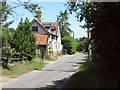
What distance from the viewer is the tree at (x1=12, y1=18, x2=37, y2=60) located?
628 inches

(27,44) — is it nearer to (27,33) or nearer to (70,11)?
(27,33)

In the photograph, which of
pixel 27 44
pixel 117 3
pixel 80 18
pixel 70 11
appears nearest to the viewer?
pixel 117 3

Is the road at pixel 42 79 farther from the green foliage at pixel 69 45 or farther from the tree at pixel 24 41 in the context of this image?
the green foliage at pixel 69 45

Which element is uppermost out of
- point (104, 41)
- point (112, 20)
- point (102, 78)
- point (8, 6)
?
point (8, 6)

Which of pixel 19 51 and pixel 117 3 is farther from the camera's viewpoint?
pixel 19 51

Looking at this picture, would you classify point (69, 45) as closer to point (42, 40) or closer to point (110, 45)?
point (42, 40)

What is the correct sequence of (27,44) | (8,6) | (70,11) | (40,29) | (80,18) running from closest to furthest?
1. (80,18)
2. (70,11)
3. (8,6)
4. (27,44)
5. (40,29)

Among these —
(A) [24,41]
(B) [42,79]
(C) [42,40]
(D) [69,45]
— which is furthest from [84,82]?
(D) [69,45]

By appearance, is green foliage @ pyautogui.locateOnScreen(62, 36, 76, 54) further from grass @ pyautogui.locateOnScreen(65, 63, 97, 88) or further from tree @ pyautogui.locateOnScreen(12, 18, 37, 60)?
grass @ pyautogui.locateOnScreen(65, 63, 97, 88)

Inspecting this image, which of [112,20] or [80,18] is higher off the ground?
[80,18]

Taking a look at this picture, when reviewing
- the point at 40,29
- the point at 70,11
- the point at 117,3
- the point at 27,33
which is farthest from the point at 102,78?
the point at 40,29

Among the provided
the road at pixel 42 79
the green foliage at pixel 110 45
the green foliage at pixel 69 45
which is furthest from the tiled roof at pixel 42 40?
the green foliage at pixel 110 45

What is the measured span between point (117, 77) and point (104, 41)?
102 cm

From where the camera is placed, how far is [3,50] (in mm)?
12945
